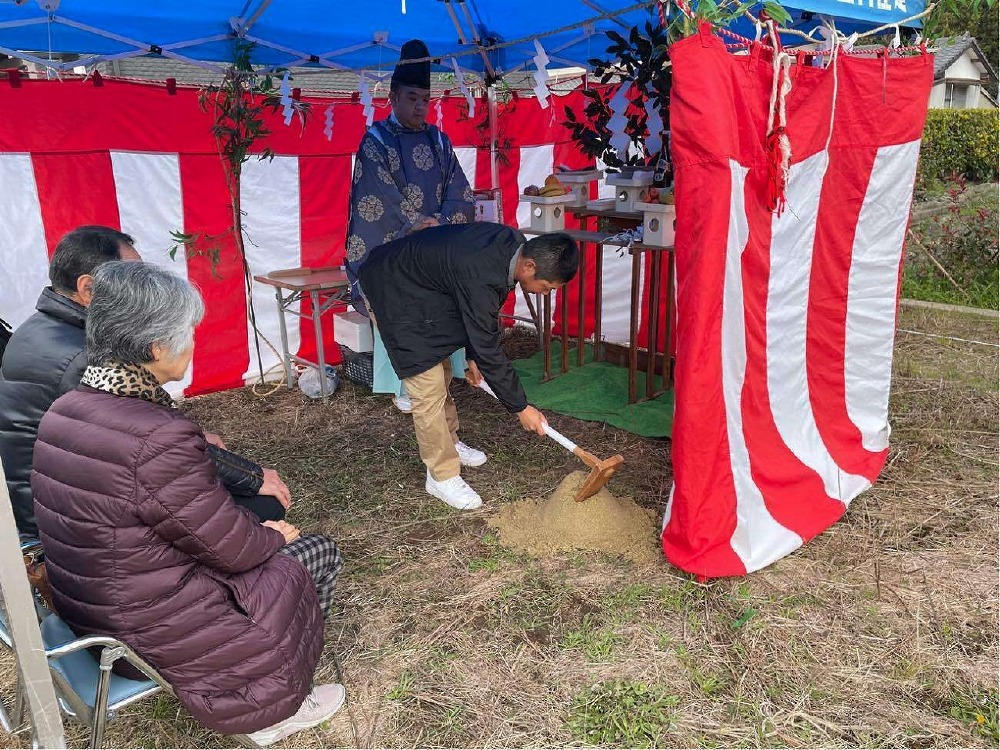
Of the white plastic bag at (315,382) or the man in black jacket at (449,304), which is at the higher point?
the man in black jacket at (449,304)

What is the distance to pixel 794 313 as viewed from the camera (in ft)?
8.96

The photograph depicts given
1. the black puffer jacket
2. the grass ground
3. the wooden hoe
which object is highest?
the black puffer jacket

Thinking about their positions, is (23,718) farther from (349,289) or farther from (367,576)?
(349,289)

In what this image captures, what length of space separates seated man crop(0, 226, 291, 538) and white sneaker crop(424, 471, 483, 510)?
1166 millimetres

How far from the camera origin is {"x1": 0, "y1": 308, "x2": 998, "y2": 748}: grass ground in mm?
2035

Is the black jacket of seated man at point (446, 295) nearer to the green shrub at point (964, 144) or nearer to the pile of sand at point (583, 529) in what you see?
the pile of sand at point (583, 529)

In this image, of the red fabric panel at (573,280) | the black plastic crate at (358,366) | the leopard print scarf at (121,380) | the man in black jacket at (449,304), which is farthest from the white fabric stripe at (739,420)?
the red fabric panel at (573,280)

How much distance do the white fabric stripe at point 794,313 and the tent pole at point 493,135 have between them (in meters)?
2.96

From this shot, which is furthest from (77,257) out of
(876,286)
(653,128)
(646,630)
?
(653,128)

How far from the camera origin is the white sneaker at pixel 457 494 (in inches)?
127

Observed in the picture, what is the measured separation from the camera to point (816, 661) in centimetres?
225

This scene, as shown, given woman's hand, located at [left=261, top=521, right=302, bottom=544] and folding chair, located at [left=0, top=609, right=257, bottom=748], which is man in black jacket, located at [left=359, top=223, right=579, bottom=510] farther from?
folding chair, located at [left=0, top=609, right=257, bottom=748]

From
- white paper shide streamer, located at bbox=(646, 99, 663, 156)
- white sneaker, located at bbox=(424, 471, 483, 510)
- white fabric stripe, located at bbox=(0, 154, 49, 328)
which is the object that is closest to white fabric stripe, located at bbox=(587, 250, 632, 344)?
white paper shide streamer, located at bbox=(646, 99, 663, 156)

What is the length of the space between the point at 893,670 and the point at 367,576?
1.75 meters
